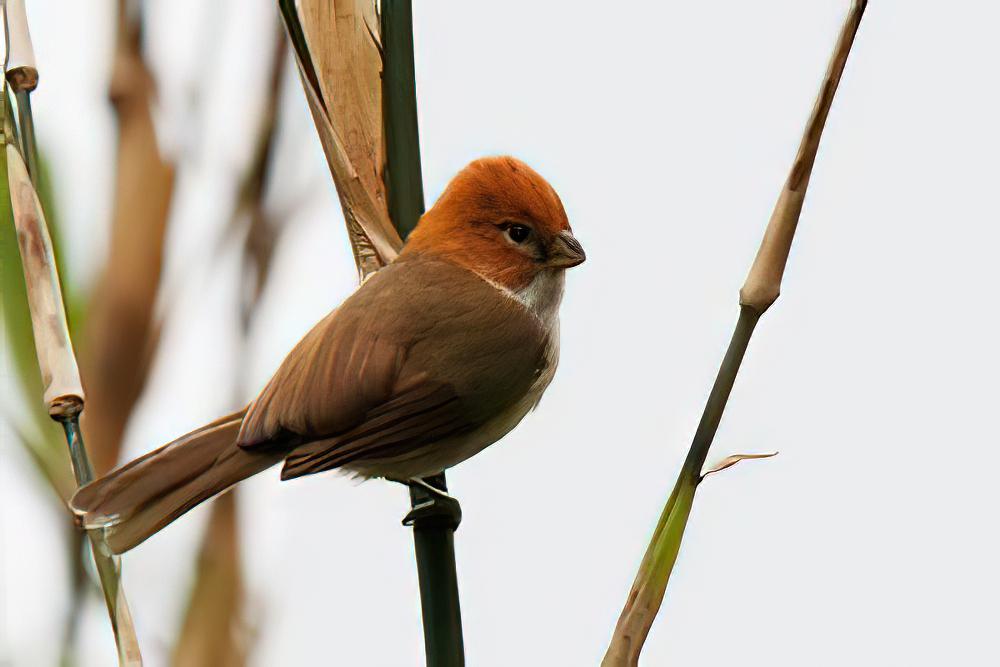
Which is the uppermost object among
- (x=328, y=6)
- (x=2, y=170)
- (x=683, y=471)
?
(x=328, y=6)

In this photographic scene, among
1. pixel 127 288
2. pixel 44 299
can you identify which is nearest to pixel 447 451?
pixel 127 288

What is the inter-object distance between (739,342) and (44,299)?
87 cm

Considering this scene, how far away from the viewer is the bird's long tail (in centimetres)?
181

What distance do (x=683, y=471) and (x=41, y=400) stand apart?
83 cm

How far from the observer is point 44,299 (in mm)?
1482

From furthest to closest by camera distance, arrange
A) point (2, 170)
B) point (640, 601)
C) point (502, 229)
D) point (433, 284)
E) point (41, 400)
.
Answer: point (502, 229) < point (433, 284) < point (2, 170) < point (41, 400) < point (640, 601)

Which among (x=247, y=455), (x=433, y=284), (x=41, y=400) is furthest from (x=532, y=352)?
Result: (x=41, y=400)

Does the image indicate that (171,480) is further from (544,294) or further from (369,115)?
(544,294)

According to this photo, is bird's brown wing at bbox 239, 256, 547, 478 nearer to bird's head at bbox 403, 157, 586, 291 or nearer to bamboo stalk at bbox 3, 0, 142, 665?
bird's head at bbox 403, 157, 586, 291

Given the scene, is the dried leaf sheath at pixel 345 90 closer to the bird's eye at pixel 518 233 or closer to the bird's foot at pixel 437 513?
the bird's eye at pixel 518 233

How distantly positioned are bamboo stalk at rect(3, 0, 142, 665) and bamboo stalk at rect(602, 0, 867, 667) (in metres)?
0.57

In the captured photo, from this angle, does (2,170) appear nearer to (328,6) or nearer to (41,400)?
(41,400)

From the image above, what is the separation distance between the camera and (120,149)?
1.75 meters

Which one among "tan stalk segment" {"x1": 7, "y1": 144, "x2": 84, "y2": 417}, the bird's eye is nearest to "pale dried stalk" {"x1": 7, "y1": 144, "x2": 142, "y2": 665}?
"tan stalk segment" {"x1": 7, "y1": 144, "x2": 84, "y2": 417}
